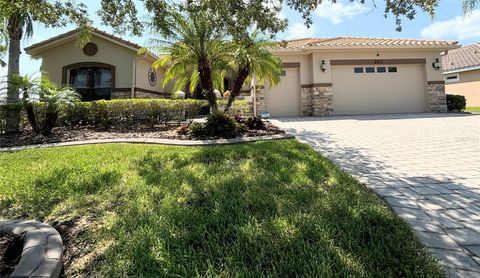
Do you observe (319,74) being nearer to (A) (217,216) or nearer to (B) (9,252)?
(A) (217,216)

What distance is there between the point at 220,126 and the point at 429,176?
16.1ft

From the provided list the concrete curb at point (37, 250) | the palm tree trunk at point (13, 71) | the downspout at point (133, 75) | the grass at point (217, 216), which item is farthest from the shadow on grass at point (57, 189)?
the downspout at point (133, 75)

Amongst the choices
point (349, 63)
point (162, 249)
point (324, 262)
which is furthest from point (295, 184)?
point (349, 63)

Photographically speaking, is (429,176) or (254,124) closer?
(429,176)

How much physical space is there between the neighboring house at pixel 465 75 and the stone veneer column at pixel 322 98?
14.2 meters

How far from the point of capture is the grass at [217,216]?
6.72ft

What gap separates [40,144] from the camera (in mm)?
7391

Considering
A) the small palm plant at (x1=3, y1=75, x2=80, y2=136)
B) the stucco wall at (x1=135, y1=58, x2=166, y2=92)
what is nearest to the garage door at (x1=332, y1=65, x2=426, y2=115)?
the stucco wall at (x1=135, y1=58, x2=166, y2=92)

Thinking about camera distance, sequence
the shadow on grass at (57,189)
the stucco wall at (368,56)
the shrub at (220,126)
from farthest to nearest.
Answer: the stucco wall at (368,56), the shrub at (220,126), the shadow on grass at (57,189)

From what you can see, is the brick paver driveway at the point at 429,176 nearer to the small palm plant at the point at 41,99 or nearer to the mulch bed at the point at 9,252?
the mulch bed at the point at 9,252

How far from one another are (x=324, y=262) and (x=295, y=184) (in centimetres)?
175

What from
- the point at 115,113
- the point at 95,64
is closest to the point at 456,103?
the point at 115,113

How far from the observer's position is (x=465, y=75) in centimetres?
2208

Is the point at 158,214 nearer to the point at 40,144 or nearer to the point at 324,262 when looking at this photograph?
the point at 324,262
